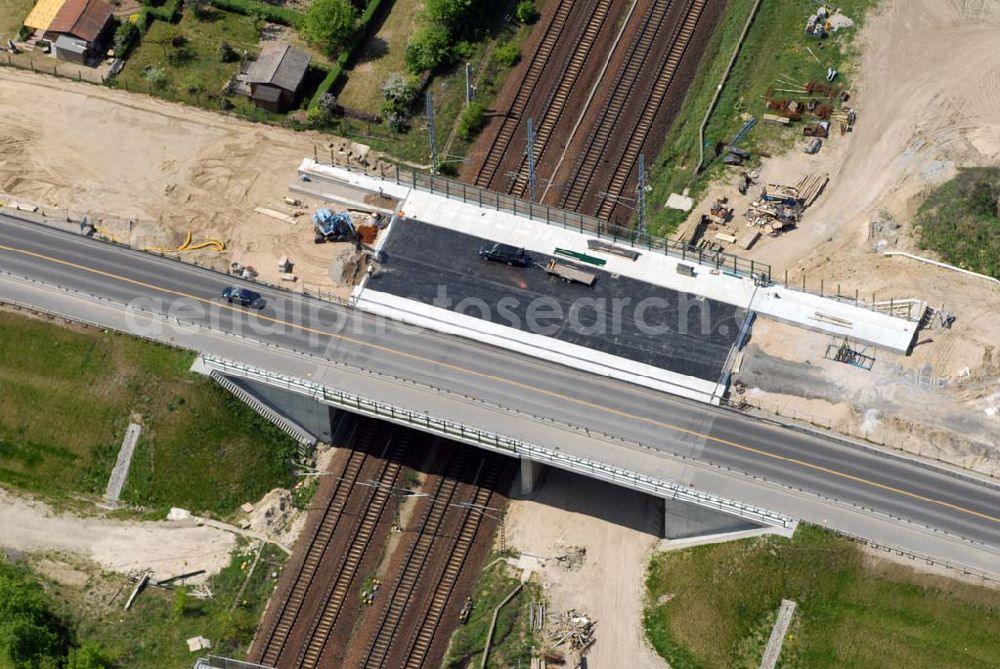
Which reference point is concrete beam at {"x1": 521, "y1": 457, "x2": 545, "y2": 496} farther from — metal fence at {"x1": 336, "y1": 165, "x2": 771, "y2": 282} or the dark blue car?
the dark blue car

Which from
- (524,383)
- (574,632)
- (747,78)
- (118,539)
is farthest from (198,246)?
(747,78)

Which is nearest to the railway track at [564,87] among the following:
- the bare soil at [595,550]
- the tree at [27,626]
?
the bare soil at [595,550]

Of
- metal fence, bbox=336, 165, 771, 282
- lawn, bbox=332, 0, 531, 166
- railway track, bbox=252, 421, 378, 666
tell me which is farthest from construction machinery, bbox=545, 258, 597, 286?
railway track, bbox=252, 421, 378, 666

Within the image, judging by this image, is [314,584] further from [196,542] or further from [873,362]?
[873,362]

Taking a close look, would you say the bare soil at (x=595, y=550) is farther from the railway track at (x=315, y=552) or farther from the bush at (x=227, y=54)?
the bush at (x=227, y=54)

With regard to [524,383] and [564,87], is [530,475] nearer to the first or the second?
[524,383]

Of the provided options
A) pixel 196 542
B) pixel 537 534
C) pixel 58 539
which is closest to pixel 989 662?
pixel 537 534
